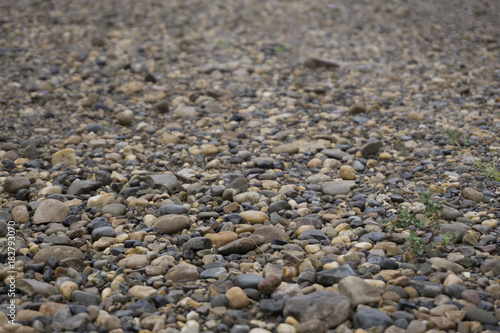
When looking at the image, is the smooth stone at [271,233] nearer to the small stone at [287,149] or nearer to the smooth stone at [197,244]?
the smooth stone at [197,244]

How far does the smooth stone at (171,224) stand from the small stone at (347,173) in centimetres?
169

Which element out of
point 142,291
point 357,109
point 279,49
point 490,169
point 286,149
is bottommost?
point 142,291

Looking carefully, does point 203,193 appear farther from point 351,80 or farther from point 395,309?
point 351,80

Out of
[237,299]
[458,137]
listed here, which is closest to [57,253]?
[237,299]

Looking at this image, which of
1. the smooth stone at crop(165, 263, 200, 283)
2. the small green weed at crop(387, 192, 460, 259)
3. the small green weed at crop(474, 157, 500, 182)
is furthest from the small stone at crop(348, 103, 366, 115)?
the smooth stone at crop(165, 263, 200, 283)

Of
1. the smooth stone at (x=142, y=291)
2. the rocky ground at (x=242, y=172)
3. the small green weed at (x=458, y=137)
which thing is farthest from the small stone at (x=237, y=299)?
the small green weed at (x=458, y=137)

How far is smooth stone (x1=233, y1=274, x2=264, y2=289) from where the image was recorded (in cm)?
316

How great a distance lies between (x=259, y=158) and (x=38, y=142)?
2.56 meters

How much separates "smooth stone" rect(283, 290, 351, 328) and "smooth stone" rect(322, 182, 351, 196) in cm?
156

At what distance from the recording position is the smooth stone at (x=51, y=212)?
403cm

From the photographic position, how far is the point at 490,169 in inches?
173

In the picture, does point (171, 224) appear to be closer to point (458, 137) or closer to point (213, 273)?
point (213, 273)

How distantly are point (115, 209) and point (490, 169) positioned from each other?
136 inches

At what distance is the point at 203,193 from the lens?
4457mm
